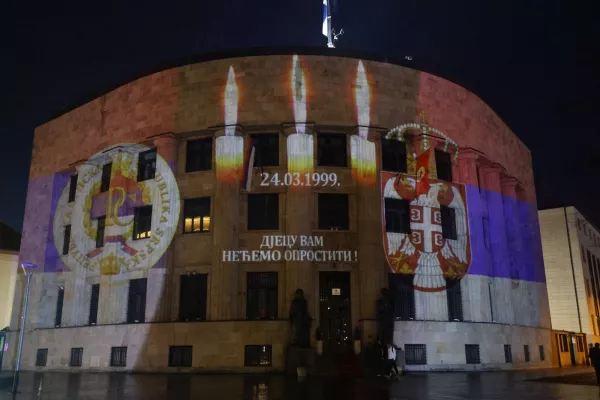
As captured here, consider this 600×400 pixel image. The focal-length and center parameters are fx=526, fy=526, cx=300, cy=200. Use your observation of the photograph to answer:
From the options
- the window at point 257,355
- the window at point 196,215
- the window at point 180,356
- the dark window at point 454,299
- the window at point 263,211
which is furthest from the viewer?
the dark window at point 454,299

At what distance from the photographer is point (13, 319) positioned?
38.8m

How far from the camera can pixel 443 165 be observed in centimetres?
3366

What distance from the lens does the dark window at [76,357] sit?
3169 cm

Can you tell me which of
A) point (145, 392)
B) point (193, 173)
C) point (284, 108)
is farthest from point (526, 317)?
point (145, 392)

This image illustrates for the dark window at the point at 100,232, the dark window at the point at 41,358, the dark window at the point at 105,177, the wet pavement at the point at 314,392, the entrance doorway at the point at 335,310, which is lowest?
the wet pavement at the point at 314,392

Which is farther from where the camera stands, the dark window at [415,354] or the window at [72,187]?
the window at [72,187]

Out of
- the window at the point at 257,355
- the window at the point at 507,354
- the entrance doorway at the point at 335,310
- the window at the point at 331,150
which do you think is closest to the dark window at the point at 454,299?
the window at the point at 507,354

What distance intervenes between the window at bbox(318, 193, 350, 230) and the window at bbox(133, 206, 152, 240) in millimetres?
10460

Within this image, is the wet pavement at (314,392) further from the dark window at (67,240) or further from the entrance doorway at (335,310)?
the dark window at (67,240)

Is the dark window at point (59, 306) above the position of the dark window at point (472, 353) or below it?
above

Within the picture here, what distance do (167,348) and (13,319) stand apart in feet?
57.6

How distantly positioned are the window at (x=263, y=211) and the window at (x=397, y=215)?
21.2 feet

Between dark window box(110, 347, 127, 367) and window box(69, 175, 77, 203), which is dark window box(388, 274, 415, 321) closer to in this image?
dark window box(110, 347, 127, 367)

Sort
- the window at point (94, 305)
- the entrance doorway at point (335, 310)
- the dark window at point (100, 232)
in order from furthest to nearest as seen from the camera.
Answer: the dark window at point (100, 232) → the window at point (94, 305) → the entrance doorway at point (335, 310)
